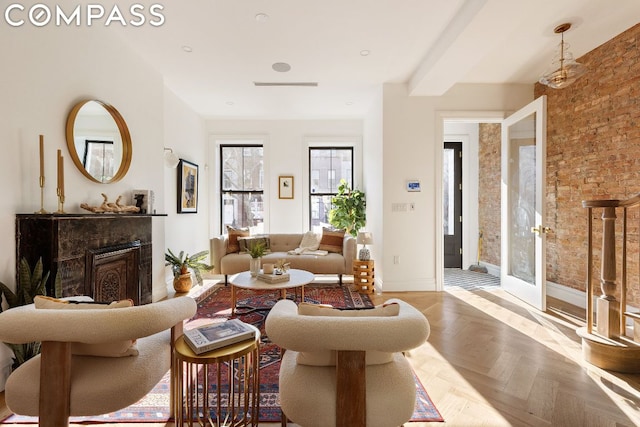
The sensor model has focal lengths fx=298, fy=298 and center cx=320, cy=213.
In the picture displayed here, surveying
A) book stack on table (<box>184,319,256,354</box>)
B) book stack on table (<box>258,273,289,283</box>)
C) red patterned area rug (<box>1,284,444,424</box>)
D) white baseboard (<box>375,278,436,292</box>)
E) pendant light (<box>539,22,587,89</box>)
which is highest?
pendant light (<box>539,22,587,89</box>)

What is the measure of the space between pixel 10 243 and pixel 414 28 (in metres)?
3.78

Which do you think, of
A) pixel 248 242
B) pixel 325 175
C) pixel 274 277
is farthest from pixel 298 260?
pixel 325 175

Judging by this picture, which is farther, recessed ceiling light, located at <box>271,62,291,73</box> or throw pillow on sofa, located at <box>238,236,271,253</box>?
throw pillow on sofa, located at <box>238,236,271,253</box>

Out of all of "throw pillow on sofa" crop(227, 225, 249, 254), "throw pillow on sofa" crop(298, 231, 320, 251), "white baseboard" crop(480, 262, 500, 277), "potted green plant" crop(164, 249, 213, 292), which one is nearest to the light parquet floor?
"white baseboard" crop(480, 262, 500, 277)

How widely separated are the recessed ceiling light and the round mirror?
186cm

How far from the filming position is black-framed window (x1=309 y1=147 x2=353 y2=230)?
6.16 m

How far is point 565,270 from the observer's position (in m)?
3.86

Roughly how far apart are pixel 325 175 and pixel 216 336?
16.4ft

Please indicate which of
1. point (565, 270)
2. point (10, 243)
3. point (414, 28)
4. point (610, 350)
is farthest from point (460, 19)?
point (10, 243)

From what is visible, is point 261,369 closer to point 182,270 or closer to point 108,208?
point 108,208

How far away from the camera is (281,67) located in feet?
12.5

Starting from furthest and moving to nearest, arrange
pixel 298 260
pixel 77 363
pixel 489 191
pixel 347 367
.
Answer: pixel 489 191, pixel 298 260, pixel 77 363, pixel 347 367

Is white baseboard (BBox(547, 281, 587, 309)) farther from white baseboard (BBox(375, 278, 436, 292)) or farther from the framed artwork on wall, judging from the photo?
the framed artwork on wall

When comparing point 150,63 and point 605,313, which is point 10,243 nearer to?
point 150,63
